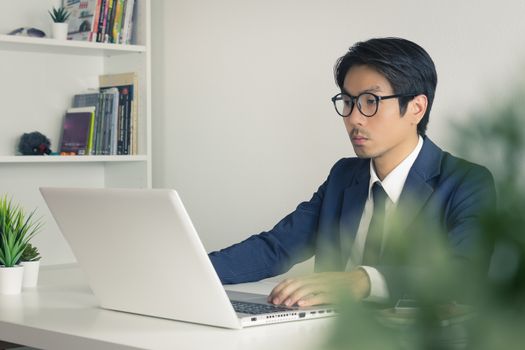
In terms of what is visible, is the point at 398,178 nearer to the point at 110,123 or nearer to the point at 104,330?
the point at 104,330

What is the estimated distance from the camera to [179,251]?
151 cm

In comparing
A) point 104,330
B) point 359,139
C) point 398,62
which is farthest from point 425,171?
point 104,330

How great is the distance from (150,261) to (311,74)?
184 cm

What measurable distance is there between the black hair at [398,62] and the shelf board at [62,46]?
1627mm

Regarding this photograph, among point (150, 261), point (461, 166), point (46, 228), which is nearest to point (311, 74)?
point (46, 228)

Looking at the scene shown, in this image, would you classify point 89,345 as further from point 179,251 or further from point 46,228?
point 46,228

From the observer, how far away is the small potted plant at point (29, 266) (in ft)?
7.02

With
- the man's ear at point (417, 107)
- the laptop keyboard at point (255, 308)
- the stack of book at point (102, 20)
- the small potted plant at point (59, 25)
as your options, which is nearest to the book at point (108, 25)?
the stack of book at point (102, 20)

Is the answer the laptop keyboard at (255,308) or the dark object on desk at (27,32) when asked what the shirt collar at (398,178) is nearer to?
the laptop keyboard at (255,308)

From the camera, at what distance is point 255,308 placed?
1.65 metres

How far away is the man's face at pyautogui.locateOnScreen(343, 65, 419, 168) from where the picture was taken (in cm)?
219

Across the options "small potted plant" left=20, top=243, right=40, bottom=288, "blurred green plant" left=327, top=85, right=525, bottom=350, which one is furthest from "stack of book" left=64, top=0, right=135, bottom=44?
"blurred green plant" left=327, top=85, right=525, bottom=350

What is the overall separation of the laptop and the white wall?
142 centimetres

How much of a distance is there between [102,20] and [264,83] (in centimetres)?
74
